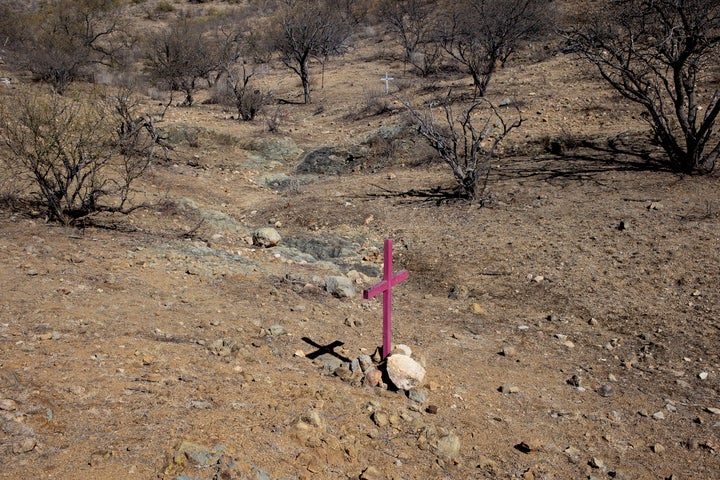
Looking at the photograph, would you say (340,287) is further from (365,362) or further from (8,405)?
(8,405)

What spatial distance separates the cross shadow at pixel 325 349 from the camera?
172 inches

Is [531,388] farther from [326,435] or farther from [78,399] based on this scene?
[78,399]

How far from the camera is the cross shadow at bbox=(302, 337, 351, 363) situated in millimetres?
4379

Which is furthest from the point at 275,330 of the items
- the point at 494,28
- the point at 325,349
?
the point at 494,28

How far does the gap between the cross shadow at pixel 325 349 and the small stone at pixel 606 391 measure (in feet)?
6.43

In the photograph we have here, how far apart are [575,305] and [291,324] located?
288cm

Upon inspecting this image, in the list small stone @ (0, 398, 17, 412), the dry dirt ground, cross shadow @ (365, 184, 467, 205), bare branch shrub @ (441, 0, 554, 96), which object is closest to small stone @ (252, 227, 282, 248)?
the dry dirt ground

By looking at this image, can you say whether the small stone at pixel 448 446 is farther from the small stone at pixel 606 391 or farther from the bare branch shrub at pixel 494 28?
the bare branch shrub at pixel 494 28

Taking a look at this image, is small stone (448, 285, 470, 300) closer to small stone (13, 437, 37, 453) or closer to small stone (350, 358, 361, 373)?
small stone (350, 358, 361, 373)

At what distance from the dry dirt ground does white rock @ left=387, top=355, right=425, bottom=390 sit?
0.09 meters

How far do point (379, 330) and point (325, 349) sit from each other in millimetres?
785

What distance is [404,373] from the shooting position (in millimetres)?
3861

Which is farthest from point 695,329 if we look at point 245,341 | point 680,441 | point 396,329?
point 245,341

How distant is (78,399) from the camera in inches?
117
